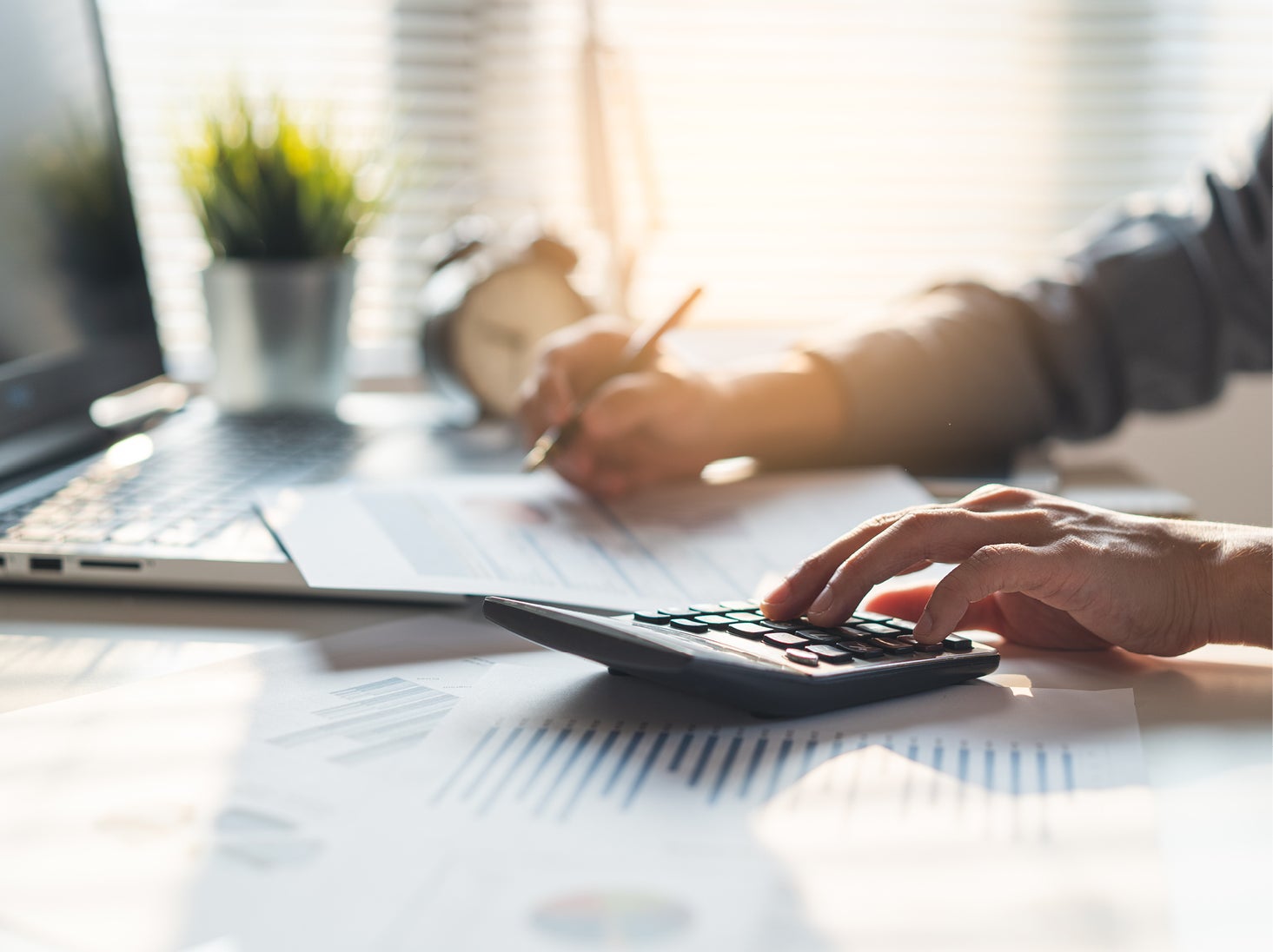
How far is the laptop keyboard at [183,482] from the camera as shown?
637 mm

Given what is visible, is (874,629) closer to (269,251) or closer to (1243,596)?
(1243,596)

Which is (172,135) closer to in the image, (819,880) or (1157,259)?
(1157,259)

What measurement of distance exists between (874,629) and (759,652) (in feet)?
0.21

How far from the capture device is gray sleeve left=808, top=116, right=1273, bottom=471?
3.02 ft

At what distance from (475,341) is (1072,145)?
100 centimetres

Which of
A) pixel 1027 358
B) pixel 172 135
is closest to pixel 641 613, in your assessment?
pixel 1027 358

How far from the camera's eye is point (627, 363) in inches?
33.5

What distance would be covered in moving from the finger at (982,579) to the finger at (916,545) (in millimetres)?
20

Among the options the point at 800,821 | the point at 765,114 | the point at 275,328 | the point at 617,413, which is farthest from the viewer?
the point at 765,114

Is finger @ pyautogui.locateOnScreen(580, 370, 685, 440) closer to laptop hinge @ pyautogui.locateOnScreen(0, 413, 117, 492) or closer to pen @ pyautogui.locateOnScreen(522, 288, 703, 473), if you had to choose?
pen @ pyautogui.locateOnScreen(522, 288, 703, 473)

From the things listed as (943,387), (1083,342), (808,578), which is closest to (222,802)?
(808,578)

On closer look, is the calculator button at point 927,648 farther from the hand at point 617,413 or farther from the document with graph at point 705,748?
the hand at point 617,413

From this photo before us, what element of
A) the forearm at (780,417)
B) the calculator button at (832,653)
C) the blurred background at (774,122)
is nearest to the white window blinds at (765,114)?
the blurred background at (774,122)

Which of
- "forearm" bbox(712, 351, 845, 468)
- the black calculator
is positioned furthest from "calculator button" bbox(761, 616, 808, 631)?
"forearm" bbox(712, 351, 845, 468)
